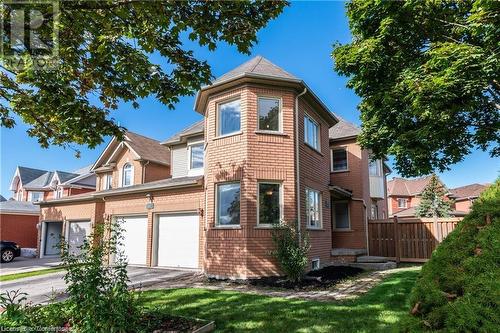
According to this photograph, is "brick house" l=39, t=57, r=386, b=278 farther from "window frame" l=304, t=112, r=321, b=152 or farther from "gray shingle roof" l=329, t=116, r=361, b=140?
"gray shingle roof" l=329, t=116, r=361, b=140

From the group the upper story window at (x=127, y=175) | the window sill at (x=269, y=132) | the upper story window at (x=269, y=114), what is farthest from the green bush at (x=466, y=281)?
the upper story window at (x=127, y=175)

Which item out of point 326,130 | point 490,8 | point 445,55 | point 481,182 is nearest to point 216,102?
point 326,130

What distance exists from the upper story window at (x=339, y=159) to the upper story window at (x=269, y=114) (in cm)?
802

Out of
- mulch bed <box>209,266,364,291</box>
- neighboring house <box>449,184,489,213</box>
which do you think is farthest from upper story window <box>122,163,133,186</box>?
neighboring house <box>449,184,489,213</box>

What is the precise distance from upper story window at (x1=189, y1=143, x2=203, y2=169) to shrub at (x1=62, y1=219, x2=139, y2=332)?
11552 mm

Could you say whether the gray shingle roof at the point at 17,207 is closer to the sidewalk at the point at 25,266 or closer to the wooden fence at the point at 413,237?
the sidewalk at the point at 25,266

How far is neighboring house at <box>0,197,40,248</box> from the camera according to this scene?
26453 millimetres

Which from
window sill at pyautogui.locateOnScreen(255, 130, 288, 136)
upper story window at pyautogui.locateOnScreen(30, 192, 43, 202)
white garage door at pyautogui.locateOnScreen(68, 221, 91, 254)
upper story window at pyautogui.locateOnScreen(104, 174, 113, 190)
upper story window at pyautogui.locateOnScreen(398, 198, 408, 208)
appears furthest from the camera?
upper story window at pyautogui.locateOnScreen(398, 198, 408, 208)

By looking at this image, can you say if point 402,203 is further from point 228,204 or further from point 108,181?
point 228,204

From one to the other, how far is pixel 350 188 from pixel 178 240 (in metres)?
9.89

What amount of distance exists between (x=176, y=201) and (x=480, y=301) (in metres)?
13.0

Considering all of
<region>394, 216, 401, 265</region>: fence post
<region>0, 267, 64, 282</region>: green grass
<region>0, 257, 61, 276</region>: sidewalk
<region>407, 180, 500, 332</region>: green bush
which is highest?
<region>407, 180, 500, 332</region>: green bush

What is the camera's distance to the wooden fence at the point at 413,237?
13.9m

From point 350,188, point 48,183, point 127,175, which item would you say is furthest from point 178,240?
point 48,183
